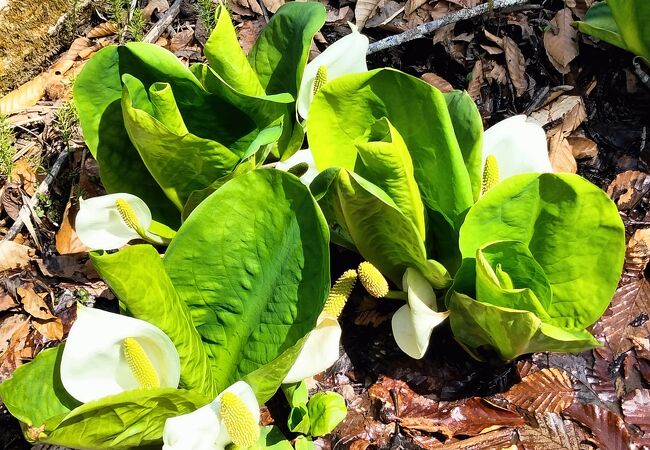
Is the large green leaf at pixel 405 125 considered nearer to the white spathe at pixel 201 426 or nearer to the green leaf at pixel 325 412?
the green leaf at pixel 325 412

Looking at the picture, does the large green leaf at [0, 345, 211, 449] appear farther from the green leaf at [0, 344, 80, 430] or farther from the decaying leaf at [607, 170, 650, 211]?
the decaying leaf at [607, 170, 650, 211]

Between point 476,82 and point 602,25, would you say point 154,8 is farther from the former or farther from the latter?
point 602,25

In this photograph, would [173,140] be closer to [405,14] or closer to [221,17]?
[221,17]

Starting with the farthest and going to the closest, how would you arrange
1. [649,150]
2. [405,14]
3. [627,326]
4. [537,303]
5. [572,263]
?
1. [405,14]
2. [649,150]
3. [627,326]
4. [572,263]
5. [537,303]

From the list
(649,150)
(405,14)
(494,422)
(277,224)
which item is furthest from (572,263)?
(405,14)

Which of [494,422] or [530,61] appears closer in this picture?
[494,422]

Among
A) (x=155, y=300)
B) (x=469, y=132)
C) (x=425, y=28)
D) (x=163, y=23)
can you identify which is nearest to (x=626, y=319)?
(x=469, y=132)
